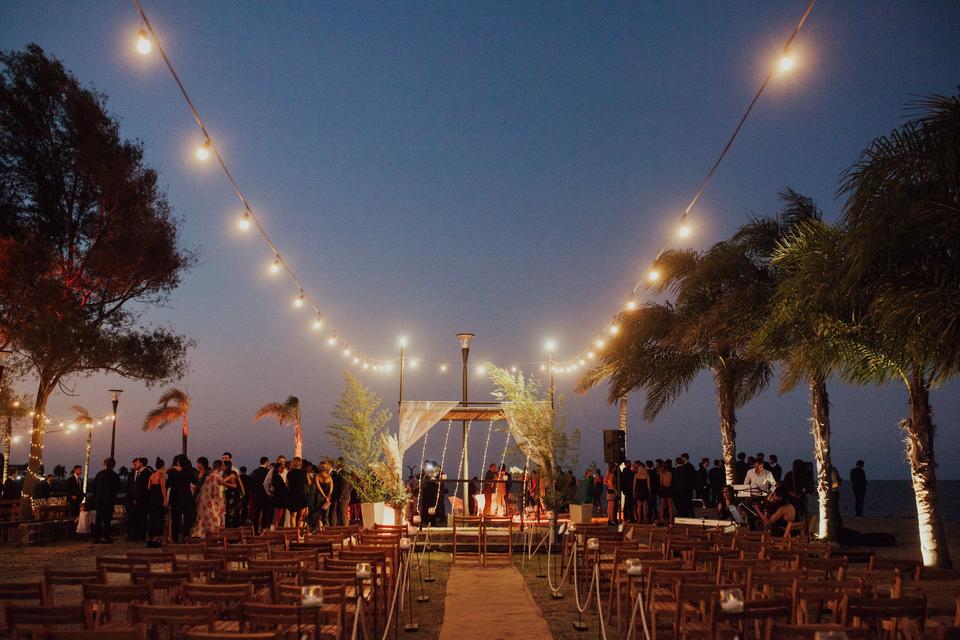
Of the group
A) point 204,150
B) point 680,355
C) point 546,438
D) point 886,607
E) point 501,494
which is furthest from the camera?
point 501,494

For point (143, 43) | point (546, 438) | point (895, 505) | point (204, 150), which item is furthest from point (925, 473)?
point (895, 505)

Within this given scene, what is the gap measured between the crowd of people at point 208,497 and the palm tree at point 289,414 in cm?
2193

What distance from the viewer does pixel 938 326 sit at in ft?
31.7

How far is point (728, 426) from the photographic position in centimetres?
1908

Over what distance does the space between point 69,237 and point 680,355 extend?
14.5 meters

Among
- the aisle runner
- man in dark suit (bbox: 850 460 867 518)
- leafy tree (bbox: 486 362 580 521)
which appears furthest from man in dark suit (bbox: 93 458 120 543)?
man in dark suit (bbox: 850 460 867 518)

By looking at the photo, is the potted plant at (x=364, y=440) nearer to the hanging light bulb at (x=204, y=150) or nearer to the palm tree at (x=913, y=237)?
the hanging light bulb at (x=204, y=150)

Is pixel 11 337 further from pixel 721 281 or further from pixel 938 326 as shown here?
pixel 938 326

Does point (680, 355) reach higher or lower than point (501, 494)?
higher

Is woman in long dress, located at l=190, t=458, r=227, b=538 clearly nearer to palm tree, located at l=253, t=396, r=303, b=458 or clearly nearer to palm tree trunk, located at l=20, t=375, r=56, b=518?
palm tree trunk, located at l=20, t=375, r=56, b=518

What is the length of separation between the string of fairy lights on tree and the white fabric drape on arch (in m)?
1.41

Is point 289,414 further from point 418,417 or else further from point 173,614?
point 173,614

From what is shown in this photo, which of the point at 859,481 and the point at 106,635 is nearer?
the point at 106,635

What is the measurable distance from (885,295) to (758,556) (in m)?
4.16
